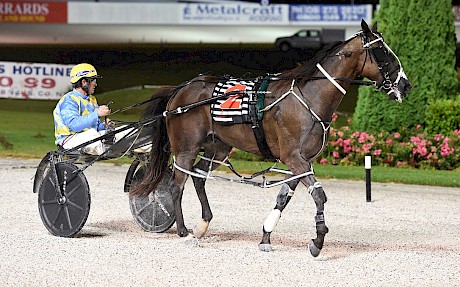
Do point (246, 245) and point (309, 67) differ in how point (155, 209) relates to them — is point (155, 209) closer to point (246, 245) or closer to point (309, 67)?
point (246, 245)

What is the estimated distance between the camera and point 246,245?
8680 mm

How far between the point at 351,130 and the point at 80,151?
703 centimetres

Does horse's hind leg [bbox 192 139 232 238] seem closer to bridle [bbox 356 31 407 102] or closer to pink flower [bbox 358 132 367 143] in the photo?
bridle [bbox 356 31 407 102]

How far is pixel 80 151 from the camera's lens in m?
9.20

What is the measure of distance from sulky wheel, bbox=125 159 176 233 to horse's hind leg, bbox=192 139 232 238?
1.24 ft

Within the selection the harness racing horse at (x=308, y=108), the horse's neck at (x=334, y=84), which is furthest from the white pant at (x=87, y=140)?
the horse's neck at (x=334, y=84)

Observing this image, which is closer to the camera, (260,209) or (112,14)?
(260,209)

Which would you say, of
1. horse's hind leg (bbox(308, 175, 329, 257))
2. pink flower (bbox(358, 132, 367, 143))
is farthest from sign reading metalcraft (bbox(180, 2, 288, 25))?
horse's hind leg (bbox(308, 175, 329, 257))

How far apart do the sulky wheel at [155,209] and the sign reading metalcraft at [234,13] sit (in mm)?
31628

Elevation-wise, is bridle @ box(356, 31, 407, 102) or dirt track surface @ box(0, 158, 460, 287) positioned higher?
bridle @ box(356, 31, 407, 102)

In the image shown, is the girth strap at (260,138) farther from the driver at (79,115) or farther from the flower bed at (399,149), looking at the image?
the flower bed at (399,149)

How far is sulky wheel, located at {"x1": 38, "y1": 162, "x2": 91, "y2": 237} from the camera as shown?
8.84 m

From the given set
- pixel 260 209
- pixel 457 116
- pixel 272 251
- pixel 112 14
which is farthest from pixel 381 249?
pixel 112 14

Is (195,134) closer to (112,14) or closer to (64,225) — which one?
(64,225)
